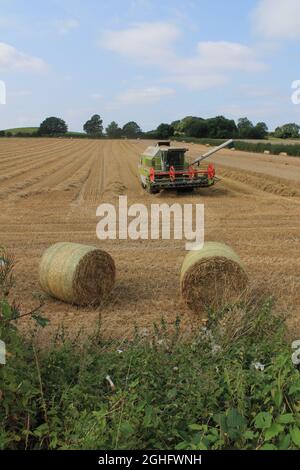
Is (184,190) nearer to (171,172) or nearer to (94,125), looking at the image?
(171,172)

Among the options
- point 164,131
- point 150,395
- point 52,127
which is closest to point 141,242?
point 150,395

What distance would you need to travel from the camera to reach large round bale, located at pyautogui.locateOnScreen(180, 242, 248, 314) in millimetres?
6426

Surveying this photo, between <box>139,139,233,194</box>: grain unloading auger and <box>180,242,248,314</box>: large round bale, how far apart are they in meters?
11.4

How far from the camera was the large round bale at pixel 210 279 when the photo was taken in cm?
643

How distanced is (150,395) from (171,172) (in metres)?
14.4

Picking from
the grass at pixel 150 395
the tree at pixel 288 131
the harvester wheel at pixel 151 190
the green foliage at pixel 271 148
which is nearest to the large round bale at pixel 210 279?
the grass at pixel 150 395

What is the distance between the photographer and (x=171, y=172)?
58.7 feet

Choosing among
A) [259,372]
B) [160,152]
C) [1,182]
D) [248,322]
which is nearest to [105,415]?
[259,372]

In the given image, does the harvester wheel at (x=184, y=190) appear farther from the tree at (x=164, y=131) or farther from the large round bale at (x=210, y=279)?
the tree at (x=164, y=131)

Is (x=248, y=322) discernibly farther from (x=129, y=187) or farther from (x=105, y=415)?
(x=129, y=187)

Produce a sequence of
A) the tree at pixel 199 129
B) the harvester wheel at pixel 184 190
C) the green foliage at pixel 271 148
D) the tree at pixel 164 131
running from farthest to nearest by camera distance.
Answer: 1. the tree at pixel 164 131
2. the tree at pixel 199 129
3. the green foliage at pixel 271 148
4. the harvester wheel at pixel 184 190

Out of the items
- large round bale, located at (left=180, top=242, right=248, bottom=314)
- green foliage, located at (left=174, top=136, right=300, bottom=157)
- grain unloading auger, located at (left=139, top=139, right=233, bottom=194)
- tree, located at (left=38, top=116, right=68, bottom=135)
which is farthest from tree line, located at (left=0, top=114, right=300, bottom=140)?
large round bale, located at (left=180, top=242, right=248, bottom=314)

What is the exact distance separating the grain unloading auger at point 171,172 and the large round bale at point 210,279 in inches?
449
